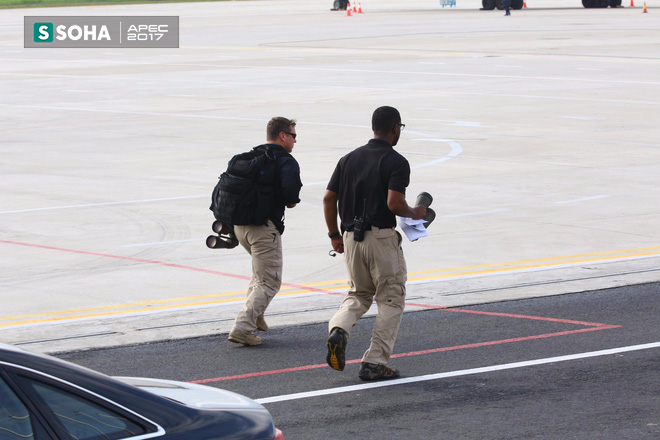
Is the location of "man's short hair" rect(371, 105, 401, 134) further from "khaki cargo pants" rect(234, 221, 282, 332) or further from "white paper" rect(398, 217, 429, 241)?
"khaki cargo pants" rect(234, 221, 282, 332)

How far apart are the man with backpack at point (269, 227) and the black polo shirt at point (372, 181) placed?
24.9 inches

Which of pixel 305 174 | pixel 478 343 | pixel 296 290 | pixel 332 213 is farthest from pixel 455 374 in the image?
pixel 305 174

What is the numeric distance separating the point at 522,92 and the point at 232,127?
9240 millimetres

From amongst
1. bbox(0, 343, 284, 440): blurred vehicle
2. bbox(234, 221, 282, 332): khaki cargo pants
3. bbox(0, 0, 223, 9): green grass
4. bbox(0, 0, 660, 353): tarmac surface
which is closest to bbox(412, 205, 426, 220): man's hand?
bbox(234, 221, 282, 332): khaki cargo pants

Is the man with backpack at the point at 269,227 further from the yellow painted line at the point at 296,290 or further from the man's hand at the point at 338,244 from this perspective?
the yellow painted line at the point at 296,290

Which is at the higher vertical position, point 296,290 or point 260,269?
point 260,269

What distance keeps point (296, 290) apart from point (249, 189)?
7.84ft

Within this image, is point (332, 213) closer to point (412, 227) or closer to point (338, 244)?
point (338, 244)

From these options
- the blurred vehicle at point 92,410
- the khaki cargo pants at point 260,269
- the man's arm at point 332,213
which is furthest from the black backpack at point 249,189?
the blurred vehicle at point 92,410

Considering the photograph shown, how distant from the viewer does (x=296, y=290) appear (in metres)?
10.7

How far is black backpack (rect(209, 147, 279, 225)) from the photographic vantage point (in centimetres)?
848

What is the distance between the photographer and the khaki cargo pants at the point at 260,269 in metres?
8.68

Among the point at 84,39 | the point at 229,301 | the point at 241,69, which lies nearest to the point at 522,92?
the point at 241,69

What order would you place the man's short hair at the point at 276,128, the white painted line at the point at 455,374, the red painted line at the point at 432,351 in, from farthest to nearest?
the man's short hair at the point at 276,128 < the red painted line at the point at 432,351 < the white painted line at the point at 455,374
